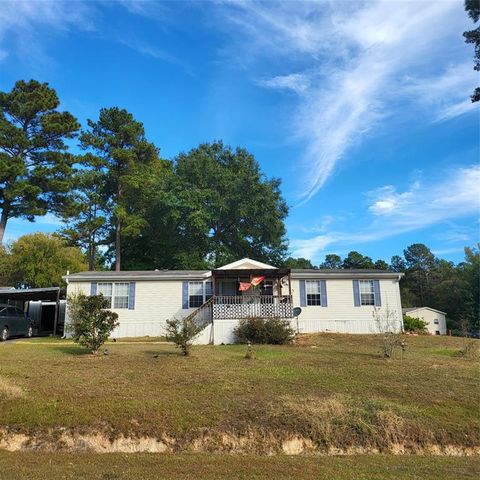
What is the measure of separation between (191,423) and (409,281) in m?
71.8

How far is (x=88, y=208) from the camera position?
3603 cm

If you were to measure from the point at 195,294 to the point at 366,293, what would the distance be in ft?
28.8

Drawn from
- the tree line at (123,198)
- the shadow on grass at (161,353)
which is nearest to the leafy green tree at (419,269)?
the tree line at (123,198)

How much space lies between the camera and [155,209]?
35750 millimetres

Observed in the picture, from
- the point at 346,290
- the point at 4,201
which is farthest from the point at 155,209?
the point at 346,290

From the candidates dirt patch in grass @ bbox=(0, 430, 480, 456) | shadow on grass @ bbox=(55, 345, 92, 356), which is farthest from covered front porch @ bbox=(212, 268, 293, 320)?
dirt patch in grass @ bbox=(0, 430, 480, 456)

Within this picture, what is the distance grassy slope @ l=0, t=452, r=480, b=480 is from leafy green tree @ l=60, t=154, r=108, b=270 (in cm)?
2918

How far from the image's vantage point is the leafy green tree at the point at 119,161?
37312 mm

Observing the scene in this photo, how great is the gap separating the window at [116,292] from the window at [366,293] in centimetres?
1186

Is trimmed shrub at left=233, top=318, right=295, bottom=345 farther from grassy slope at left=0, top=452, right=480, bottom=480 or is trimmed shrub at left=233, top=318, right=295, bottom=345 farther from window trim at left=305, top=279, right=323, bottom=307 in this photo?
grassy slope at left=0, top=452, right=480, bottom=480

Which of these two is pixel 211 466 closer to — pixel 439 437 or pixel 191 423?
pixel 191 423

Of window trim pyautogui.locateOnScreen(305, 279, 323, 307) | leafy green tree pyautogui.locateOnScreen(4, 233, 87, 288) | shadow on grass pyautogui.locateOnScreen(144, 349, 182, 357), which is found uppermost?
leafy green tree pyautogui.locateOnScreen(4, 233, 87, 288)

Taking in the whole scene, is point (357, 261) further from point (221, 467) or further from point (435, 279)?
point (221, 467)

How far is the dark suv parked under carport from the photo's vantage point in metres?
19.7
